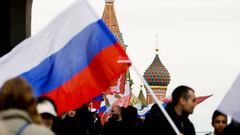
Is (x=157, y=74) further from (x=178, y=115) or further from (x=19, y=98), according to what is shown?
(x=19, y=98)

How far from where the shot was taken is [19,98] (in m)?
7.35

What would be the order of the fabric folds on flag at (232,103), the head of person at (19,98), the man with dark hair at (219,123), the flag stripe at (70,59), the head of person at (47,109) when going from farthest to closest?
the man with dark hair at (219,123), the flag stripe at (70,59), the fabric folds on flag at (232,103), the head of person at (47,109), the head of person at (19,98)

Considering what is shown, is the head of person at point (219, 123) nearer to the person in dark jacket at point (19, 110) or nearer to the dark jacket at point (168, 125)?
the dark jacket at point (168, 125)

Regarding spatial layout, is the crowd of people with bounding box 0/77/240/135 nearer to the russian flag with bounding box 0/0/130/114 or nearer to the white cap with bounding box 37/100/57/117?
the white cap with bounding box 37/100/57/117

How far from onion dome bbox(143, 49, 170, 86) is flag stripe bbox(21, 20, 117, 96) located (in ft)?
339

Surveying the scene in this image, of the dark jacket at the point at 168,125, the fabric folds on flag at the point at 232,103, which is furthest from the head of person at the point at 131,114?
the fabric folds on flag at the point at 232,103

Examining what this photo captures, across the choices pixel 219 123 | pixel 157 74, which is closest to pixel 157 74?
pixel 157 74

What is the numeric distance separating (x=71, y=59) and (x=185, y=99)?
127cm

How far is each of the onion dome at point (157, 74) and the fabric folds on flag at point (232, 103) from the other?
103788 millimetres

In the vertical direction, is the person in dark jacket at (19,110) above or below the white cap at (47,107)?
above

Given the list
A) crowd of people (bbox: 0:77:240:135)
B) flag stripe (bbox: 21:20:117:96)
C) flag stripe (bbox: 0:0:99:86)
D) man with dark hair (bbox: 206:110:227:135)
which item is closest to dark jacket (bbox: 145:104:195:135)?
crowd of people (bbox: 0:77:240:135)

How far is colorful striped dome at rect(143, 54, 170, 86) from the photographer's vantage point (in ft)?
381

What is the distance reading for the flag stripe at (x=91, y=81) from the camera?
10.8 metres

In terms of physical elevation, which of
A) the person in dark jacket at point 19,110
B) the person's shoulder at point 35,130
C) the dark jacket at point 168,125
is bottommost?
the dark jacket at point 168,125
